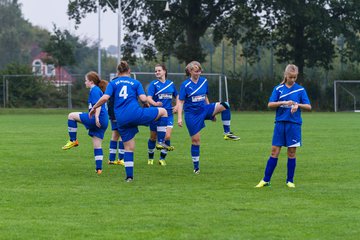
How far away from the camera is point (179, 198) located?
12.0m

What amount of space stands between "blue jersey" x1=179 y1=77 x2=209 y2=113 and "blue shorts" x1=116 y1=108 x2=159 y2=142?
4.67 feet

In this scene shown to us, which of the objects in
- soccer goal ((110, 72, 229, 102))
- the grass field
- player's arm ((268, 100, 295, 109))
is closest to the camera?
the grass field

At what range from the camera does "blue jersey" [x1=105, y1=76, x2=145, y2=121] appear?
13852 mm

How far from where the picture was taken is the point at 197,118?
15.5 m

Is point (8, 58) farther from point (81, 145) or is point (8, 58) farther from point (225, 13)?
point (81, 145)

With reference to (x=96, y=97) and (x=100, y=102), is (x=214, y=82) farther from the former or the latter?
(x=100, y=102)

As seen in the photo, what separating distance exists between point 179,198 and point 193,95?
374cm

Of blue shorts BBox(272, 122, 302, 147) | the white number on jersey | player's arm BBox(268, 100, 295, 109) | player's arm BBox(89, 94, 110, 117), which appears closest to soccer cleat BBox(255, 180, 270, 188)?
blue shorts BBox(272, 122, 302, 147)

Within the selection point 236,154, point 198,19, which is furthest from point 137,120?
point 198,19

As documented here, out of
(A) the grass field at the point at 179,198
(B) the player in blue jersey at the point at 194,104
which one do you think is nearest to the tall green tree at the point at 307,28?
(A) the grass field at the point at 179,198

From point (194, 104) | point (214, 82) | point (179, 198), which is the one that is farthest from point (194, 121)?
point (214, 82)

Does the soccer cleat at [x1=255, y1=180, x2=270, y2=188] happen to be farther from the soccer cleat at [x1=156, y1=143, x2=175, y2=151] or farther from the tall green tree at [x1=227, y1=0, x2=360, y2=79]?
the tall green tree at [x1=227, y1=0, x2=360, y2=79]

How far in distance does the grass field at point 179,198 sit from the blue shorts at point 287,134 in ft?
2.27

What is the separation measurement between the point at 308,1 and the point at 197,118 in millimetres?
45261
